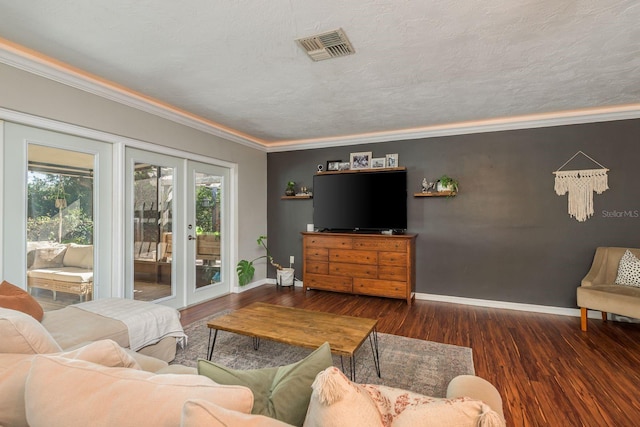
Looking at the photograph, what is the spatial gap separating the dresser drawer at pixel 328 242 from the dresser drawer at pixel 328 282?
479 millimetres

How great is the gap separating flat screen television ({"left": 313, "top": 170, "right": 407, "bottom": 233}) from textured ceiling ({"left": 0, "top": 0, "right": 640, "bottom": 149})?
4.12 feet

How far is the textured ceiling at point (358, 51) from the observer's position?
192 centimetres

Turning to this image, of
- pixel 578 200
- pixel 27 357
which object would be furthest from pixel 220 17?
pixel 578 200

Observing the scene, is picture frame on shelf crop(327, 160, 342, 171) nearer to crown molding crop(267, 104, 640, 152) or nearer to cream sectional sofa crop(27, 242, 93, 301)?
crown molding crop(267, 104, 640, 152)

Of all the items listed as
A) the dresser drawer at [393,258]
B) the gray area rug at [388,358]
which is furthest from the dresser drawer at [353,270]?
the gray area rug at [388,358]

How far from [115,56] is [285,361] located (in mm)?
2886

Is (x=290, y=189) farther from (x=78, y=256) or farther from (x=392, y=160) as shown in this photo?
(x=78, y=256)

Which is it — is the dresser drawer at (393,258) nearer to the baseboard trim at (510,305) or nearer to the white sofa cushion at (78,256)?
the baseboard trim at (510,305)

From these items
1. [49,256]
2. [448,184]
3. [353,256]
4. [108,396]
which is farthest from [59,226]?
[448,184]

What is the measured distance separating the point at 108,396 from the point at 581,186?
4936 mm

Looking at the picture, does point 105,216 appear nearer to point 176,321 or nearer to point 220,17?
point 176,321

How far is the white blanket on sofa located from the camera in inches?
90.0

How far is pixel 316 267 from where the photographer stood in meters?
4.91

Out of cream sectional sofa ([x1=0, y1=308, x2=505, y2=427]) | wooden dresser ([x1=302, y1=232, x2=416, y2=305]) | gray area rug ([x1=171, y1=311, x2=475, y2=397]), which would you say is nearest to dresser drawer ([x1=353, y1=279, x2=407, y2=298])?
wooden dresser ([x1=302, y1=232, x2=416, y2=305])
